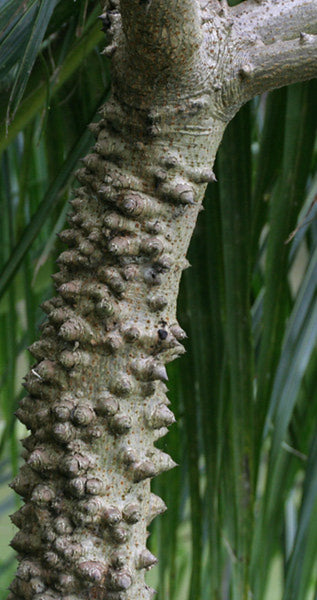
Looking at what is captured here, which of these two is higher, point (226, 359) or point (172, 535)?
point (226, 359)

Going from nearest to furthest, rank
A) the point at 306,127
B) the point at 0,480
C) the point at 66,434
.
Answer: the point at 66,434 → the point at 306,127 → the point at 0,480

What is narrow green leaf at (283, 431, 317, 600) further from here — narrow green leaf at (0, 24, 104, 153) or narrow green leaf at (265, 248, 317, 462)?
narrow green leaf at (0, 24, 104, 153)

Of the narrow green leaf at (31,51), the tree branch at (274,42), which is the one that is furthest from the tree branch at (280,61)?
the narrow green leaf at (31,51)

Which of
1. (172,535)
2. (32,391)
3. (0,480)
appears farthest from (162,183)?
(0,480)

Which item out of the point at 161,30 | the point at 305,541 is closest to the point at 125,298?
the point at 161,30

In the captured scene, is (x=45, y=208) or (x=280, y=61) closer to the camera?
(x=280, y=61)

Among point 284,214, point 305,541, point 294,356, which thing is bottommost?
point 305,541

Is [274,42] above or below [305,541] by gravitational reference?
above

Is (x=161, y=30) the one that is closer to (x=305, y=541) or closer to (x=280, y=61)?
A: (x=280, y=61)

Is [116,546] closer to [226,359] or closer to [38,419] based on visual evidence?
[38,419]
